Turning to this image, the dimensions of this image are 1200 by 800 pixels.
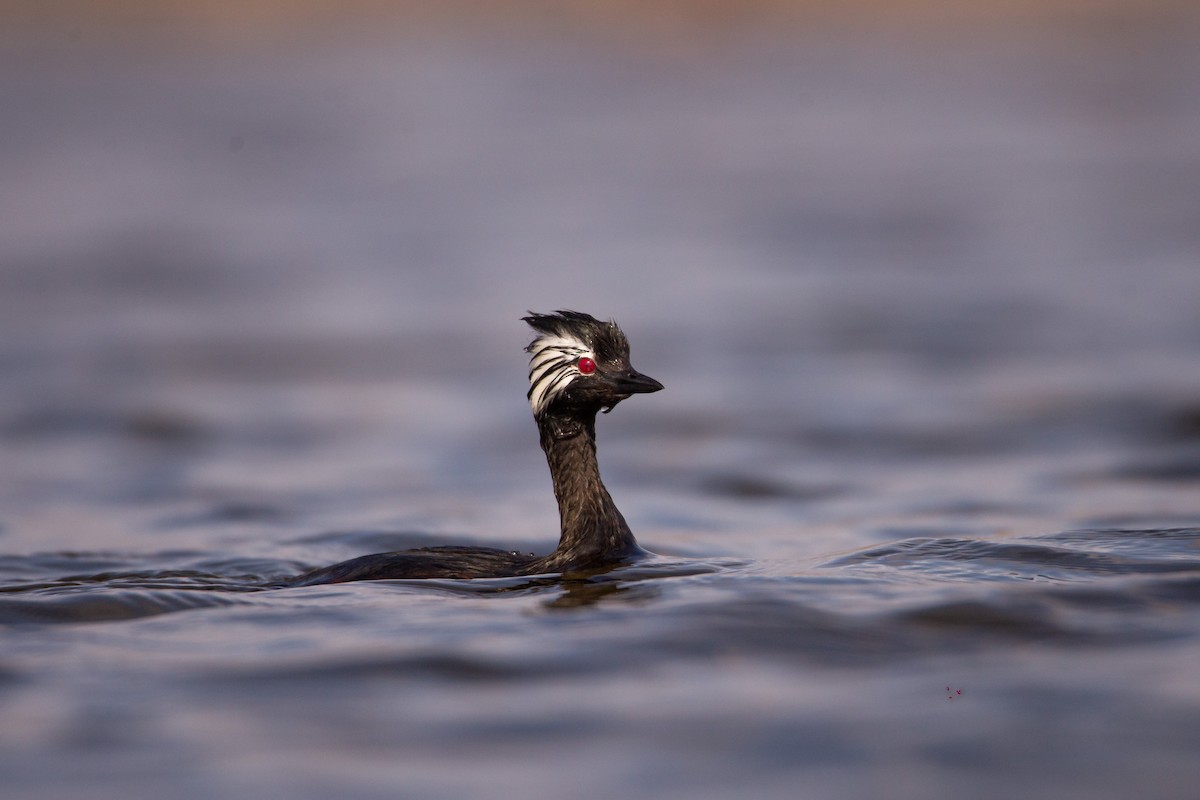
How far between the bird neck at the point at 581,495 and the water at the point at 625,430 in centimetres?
43

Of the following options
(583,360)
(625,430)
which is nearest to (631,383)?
(583,360)

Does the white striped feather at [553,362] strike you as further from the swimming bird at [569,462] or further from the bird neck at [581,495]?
the bird neck at [581,495]

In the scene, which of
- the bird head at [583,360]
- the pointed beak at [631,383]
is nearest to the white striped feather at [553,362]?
the bird head at [583,360]

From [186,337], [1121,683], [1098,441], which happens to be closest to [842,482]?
[1098,441]

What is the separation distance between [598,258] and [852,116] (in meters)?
13.7

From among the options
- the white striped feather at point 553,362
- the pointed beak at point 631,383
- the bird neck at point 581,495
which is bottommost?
the bird neck at point 581,495

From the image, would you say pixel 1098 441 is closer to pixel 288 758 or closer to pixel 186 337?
pixel 288 758

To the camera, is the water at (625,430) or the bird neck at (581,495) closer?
the water at (625,430)

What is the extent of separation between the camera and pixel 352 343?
21.8 meters

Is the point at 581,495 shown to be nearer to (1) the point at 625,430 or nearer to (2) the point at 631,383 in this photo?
(2) the point at 631,383

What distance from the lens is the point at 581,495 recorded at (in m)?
11.0

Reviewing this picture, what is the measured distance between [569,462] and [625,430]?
7.04 metres

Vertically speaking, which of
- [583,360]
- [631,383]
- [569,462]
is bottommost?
[569,462]

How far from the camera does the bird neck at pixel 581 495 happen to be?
10969mm
